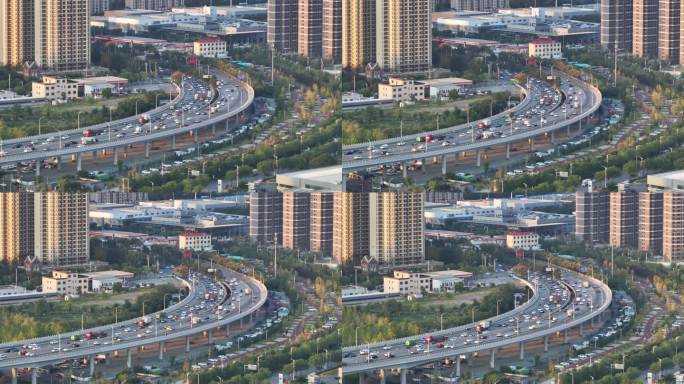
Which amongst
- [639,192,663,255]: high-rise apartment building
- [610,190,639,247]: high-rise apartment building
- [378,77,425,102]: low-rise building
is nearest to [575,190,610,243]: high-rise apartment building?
[610,190,639,247]: high-rise apartment building

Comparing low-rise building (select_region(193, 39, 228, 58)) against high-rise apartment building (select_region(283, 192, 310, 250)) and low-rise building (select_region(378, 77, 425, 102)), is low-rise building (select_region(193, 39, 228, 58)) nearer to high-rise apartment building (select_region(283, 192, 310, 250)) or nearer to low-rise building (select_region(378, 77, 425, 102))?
high-rise apartment building (select_region(283, 192, 310, 250))

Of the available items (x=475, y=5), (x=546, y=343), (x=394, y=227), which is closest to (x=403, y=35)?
(x=394, y=227)

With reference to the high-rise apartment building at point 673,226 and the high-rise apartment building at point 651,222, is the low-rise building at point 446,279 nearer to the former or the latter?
the high-rise apartment building at point 651,222

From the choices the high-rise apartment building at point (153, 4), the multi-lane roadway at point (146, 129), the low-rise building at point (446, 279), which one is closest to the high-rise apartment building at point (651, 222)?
the low-rise building at point (446, 279)

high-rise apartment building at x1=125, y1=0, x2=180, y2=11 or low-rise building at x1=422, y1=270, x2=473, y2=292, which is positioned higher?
high-rise apartment building at x1=125, y1=0, x2=180, y2=11

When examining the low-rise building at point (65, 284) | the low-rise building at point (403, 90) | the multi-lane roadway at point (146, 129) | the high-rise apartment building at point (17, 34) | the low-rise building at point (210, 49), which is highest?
the high-rise apartment building at point (17, 34)

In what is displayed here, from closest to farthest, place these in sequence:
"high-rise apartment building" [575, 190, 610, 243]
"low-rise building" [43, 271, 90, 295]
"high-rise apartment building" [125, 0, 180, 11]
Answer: "low-rise building" [43, 271, 90, 295] → "high-rise apartment building" [575, 190, 610, 243] → "high-rise apartment building" [125, 0, 180, 11]

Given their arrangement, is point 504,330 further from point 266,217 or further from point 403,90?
point 403,90
